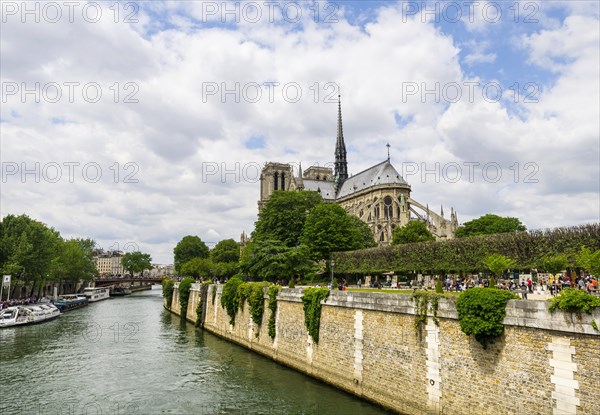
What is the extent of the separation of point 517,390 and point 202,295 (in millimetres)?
32391

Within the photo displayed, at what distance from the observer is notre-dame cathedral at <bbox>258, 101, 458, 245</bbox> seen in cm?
7919

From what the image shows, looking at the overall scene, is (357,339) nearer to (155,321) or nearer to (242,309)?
(242,309)

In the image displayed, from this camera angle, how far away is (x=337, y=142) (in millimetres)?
115062

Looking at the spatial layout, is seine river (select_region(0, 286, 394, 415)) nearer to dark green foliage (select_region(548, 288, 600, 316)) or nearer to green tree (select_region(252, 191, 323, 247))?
dark green foliage (select_region(548, 288, 600, 316))

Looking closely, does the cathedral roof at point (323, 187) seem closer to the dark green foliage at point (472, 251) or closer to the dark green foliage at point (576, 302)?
the dark green foliage at point (472, 251)

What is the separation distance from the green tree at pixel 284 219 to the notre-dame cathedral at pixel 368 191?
24.1 m

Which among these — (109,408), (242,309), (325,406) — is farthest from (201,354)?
(325,406)

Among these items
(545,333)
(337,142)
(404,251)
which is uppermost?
(337,142)

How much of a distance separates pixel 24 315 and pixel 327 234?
30.5 meters

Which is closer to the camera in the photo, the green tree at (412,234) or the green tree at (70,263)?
the green tree at (412,234)

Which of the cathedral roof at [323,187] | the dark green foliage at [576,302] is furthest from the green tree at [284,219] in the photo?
the cathedral roof at [323,187]

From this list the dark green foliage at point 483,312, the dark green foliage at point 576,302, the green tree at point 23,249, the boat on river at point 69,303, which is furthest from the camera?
the boat on river at point 69,303

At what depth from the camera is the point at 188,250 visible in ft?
369

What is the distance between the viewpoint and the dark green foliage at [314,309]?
21.1 m
